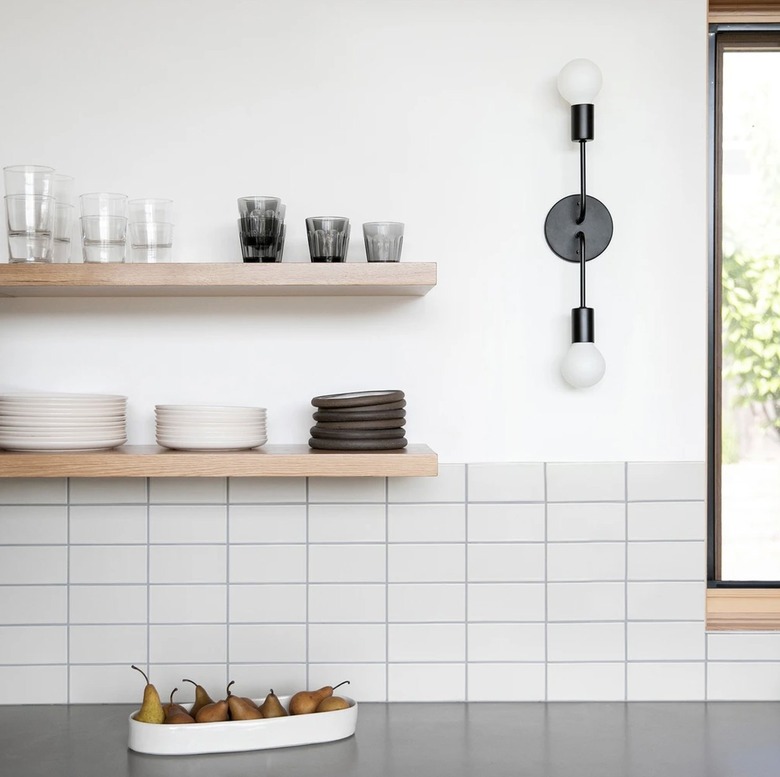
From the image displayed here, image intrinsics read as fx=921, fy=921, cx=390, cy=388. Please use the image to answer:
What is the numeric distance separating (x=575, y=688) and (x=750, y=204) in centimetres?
118

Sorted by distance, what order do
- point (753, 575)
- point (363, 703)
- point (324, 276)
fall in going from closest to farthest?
point (324, 276) < point (363, 703) < point (753, 575)

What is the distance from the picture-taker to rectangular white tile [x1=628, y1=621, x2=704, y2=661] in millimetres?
2041

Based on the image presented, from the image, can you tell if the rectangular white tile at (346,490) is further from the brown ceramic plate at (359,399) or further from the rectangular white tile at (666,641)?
the rectangular white tile at (666,641)

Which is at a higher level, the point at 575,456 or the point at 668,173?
the point at 668,173

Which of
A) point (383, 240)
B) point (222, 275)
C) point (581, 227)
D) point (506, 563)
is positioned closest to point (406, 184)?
point (383, 240)

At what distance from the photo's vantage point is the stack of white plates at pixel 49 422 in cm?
179

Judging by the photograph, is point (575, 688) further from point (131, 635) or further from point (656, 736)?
point (131, 635)

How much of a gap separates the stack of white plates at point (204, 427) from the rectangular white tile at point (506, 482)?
52cm

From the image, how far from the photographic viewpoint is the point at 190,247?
6.72 feet

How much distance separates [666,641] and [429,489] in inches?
24.6

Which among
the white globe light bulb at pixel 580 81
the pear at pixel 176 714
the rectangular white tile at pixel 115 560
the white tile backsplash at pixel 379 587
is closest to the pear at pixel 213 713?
the pear at pixel 176 714

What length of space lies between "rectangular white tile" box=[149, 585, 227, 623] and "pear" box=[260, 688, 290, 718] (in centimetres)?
27

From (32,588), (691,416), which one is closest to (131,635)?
(32,588)

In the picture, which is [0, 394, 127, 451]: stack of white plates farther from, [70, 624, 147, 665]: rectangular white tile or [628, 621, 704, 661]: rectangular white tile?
[628, 621, 704, 661]: rectangular white tile
